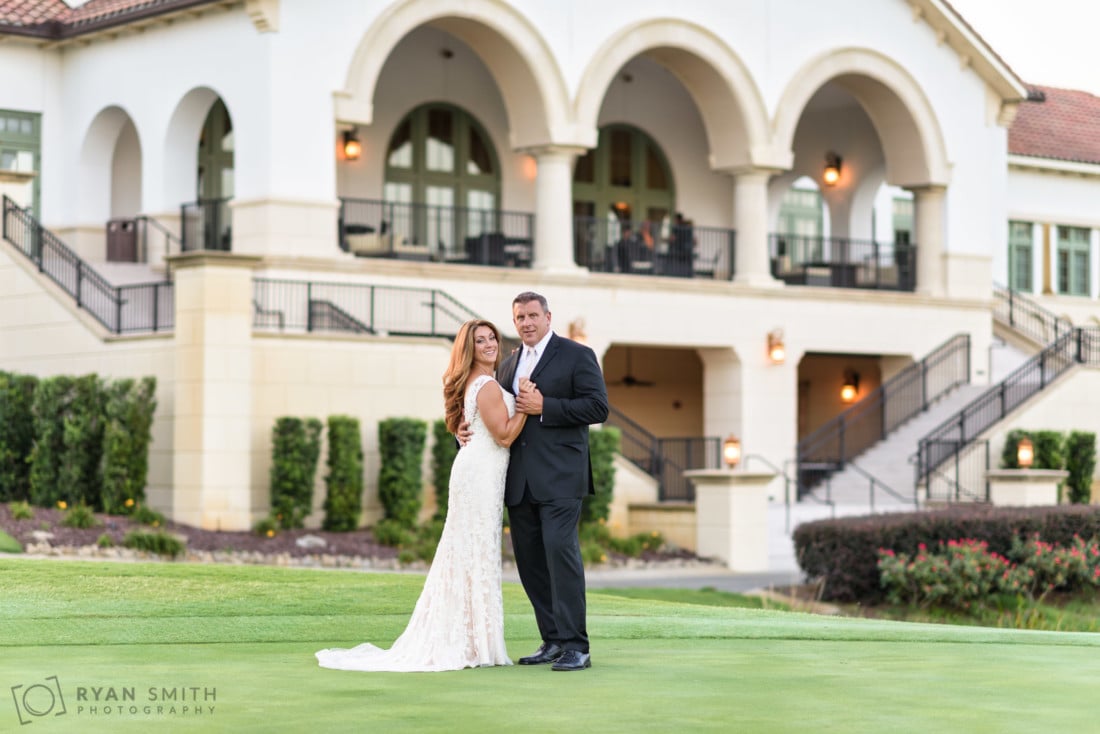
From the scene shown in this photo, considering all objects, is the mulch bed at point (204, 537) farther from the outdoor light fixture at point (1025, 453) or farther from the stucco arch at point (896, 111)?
the stucco arch at point (896, 111)

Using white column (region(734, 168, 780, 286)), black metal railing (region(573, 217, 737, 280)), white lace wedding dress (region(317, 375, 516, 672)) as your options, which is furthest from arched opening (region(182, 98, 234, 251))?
white lace wedding dress (region(317, 375, 516, 672))

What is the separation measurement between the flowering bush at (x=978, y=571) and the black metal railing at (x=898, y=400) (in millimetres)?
15523

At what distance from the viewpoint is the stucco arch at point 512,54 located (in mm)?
30375

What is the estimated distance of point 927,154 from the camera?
1458 inches

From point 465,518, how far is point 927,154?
2813 centimetres

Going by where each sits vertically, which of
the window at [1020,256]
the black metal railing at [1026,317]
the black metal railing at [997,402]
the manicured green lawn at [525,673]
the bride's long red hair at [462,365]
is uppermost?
the window at [1020,256]

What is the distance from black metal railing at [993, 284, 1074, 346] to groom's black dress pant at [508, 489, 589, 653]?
29.7 meters

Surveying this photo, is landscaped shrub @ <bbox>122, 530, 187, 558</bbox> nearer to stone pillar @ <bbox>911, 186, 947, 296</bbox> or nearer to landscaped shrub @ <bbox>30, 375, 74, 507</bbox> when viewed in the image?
landscaped shrub @ <bbox>30, 375, 74, 507</bbox>

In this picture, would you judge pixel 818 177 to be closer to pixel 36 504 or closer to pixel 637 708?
pixel 36 504

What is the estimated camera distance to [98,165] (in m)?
33.0

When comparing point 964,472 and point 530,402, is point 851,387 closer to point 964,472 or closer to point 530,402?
point 964,472

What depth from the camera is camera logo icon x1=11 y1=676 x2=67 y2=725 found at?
7879 millimetres

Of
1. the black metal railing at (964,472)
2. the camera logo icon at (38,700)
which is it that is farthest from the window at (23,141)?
the camera logo icon at (38,700)

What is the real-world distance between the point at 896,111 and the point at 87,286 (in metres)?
16.5
